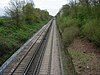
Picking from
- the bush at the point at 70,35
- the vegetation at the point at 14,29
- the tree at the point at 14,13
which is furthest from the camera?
the tree at the point at 14,13

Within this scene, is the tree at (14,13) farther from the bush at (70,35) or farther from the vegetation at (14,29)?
the bush at (70,35)

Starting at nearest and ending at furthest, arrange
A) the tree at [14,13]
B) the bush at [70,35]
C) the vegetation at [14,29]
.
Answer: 1. the vegetation at [14,29]
2. the bush at [70,35]
3. the tree at [14,13]

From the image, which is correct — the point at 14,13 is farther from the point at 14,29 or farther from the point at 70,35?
the point at 70,35

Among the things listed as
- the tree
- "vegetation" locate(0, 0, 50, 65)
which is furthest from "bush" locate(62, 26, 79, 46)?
the tree

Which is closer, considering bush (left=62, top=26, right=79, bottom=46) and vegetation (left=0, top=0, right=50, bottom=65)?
vegetation (left=0, top=0, right=50, bottom=65)

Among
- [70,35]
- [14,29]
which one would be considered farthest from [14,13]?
[70,35]

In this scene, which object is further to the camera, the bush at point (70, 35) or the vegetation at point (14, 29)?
the bush at point (70, 35)

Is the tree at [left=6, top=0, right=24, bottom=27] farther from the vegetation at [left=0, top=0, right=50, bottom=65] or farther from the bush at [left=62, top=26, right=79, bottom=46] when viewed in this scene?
the bush at [left=62, top=26, right=79, bottom=46]

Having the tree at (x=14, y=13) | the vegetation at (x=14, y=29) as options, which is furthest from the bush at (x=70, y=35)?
the tree at (x=14, y=13)

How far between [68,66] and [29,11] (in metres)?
54.5

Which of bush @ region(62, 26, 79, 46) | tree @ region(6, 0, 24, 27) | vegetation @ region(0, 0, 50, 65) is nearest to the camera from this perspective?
vegetation @ region(0, 0, 50, 65)

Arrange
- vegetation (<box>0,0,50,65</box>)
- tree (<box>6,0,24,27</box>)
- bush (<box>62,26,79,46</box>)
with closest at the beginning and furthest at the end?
1. vegetation (<box>0,0,50,65</box>)
2. bush (<box>62,26,79,46</box>)
3. tree (<box>6,0,24,27</box>)

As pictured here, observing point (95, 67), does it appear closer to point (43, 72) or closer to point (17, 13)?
point (43, 72)

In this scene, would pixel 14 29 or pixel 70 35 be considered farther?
pixel 14 29
